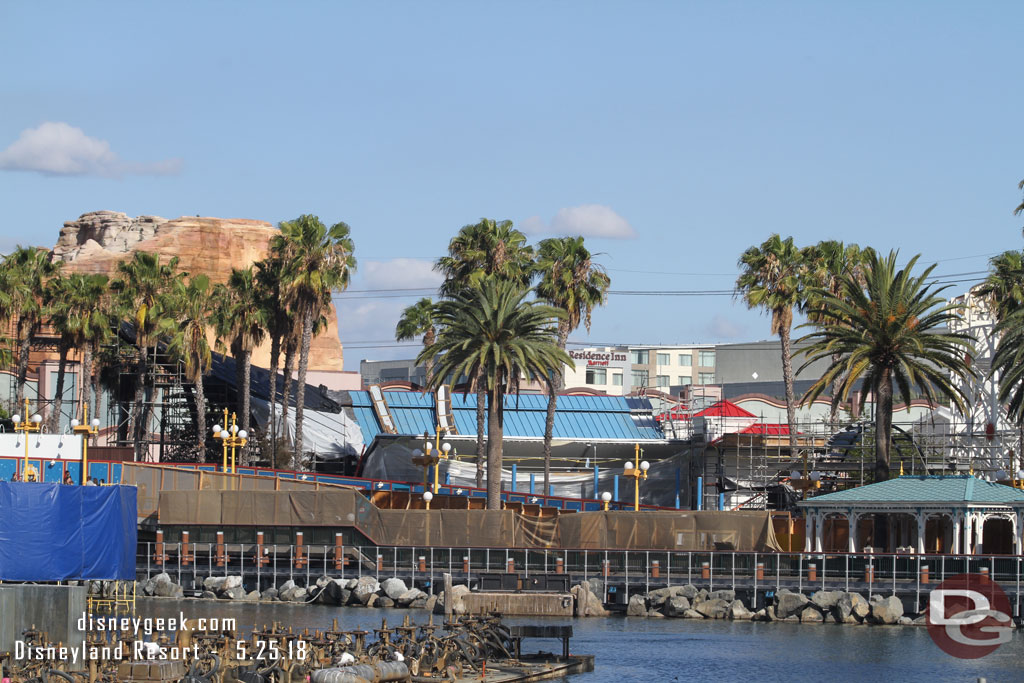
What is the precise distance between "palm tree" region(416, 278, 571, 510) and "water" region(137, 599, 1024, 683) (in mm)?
11730

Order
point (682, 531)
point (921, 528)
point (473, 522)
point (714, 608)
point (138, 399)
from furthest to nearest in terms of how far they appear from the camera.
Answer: point (138, 399) < point (473, 522) < point (682, 531) < point (921, 528) < point (714, 608)

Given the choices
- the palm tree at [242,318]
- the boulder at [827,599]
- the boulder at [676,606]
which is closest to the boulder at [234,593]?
the boulder at [676,606]

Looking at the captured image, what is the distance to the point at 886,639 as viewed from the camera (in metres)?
49.6

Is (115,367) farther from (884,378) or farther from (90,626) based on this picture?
(90,626)

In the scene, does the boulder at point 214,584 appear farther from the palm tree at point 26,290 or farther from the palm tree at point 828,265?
the palm tree at point 828,265

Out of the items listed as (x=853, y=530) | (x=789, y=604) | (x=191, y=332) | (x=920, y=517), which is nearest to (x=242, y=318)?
(x=191, y=332)

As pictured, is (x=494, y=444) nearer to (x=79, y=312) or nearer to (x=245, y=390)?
(x=245, y=390)

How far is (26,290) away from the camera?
3177 inches

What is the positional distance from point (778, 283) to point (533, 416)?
79.1 feet

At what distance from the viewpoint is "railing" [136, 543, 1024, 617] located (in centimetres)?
5384

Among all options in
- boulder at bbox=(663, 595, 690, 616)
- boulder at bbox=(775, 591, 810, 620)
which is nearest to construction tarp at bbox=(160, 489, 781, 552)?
boulder at bbox=(663, 595, 690, 616)

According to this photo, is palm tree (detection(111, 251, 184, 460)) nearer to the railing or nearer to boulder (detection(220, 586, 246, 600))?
the railing

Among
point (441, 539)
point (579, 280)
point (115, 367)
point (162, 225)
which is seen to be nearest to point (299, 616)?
point (441, 539)

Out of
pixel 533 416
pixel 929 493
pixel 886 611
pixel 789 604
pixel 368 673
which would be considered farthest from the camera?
pixel 533 416
